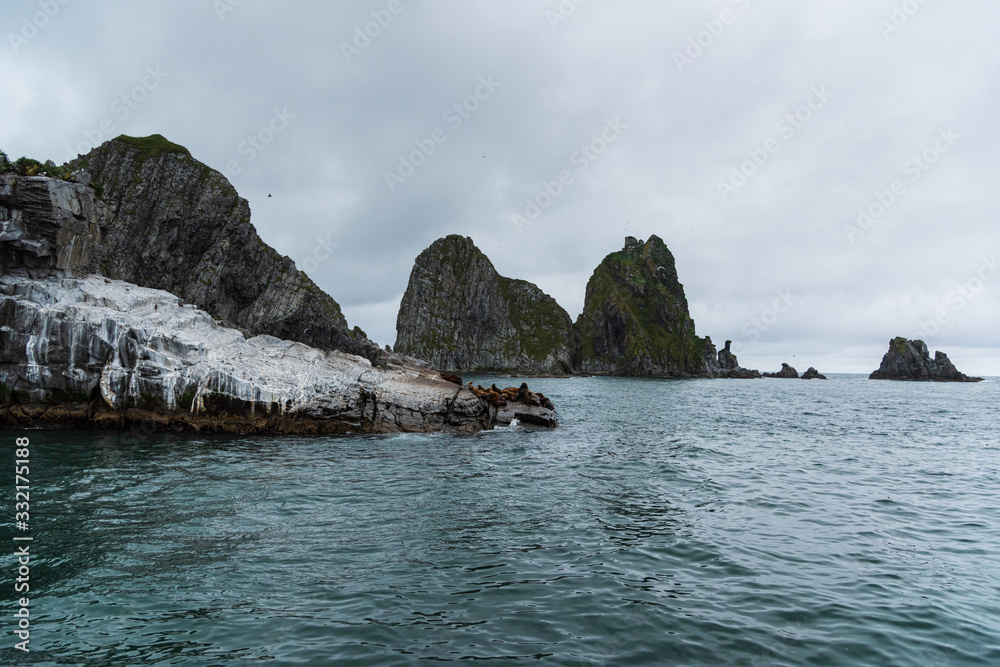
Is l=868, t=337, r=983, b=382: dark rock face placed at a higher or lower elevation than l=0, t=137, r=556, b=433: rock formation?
higher

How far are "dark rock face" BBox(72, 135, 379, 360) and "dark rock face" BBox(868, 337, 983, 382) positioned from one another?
672 ft

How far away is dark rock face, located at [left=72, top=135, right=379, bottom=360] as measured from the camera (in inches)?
3063

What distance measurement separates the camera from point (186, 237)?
80438 millimetres

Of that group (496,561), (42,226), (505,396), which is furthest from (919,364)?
(42,226)

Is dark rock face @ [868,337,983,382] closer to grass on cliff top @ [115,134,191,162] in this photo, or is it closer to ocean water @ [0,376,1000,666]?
ocean water @ [0,376,1000,666]

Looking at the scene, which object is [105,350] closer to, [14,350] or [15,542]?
[14,350]

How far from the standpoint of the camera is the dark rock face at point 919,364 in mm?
171875

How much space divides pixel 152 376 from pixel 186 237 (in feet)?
213

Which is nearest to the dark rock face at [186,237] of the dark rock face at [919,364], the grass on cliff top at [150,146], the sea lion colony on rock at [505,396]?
the grass on cliff top at [150,146]

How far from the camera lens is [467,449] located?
84.3ft

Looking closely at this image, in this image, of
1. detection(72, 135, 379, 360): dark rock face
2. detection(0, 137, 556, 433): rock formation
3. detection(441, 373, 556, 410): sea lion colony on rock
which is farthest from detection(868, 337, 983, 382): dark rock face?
detection(72, 135, 379, 360): dark rock face

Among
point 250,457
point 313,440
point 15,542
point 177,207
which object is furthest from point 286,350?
point 177,207

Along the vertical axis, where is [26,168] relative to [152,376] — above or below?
above

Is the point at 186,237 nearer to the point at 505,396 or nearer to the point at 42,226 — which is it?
the point at 42,226
